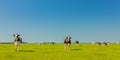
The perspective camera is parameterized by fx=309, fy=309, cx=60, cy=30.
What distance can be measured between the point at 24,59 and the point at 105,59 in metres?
6.31

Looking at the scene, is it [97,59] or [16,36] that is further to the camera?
[16,36]

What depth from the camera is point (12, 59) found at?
941 inches

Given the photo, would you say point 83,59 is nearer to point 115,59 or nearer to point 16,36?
point 115,59

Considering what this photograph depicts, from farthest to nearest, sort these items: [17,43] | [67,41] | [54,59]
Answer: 1. [67,41]
2. [17,43]
3. [54,59]

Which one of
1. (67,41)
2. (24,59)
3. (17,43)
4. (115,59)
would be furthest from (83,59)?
(67,41)

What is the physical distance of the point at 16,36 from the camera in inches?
1617

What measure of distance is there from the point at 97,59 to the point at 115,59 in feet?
5.11

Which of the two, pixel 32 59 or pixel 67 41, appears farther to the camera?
pixel 67 41

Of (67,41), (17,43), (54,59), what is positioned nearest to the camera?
(54,59)

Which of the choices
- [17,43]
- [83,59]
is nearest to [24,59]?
[83,59]

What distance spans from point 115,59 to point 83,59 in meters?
2.60

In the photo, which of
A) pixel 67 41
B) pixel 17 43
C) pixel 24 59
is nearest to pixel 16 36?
pixel 17 43

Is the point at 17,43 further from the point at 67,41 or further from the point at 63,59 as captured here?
the point at 63,59

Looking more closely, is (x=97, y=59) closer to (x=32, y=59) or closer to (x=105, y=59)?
(x=105, y=59)
